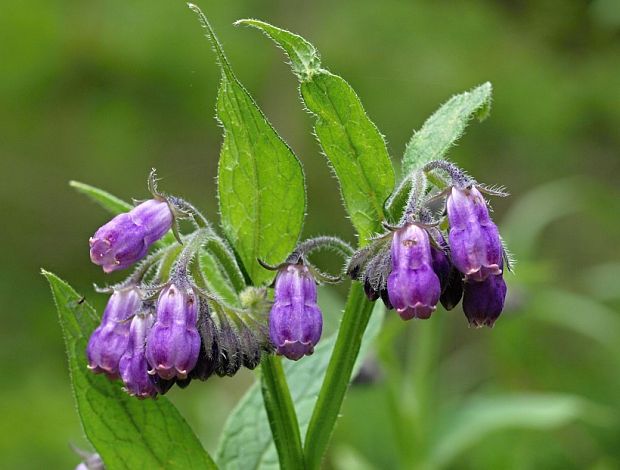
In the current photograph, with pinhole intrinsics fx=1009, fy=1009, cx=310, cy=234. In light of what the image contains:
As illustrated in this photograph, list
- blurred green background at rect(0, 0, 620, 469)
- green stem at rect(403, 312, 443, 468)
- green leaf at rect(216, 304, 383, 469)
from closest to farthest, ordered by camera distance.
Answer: green leaf at rect(216, 304, 383, 469), green stem at rect(403, 312, 443, 468), blurred green background at rect(0, 0, 620, 469)

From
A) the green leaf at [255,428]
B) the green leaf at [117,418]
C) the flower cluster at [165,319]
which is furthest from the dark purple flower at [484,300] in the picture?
the green leaf at [117,418]

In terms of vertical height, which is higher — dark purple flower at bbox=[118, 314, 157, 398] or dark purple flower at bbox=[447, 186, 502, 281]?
dark purple flower at bbox=[447, 186, 502, 281]

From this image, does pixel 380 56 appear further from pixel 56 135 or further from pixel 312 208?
pixel 56 135

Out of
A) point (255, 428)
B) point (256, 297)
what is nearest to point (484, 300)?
point (256, 297)

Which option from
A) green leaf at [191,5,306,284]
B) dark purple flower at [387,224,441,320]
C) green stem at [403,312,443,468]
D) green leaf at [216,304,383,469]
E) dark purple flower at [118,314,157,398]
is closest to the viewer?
dark purple flower at [387,224,441,320]

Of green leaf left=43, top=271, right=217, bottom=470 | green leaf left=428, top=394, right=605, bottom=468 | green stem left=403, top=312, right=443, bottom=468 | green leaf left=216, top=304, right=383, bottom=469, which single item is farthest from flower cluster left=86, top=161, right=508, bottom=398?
green leaf left=428, top=394, right=605, bottom=468

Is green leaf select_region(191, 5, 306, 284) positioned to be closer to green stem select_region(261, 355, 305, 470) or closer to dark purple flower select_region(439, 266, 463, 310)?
green stem select_region(261, 355, 305, 470)

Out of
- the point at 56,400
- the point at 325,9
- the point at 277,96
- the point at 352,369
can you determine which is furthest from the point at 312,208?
the point at 352,369

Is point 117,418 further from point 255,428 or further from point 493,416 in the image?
point 493,416
